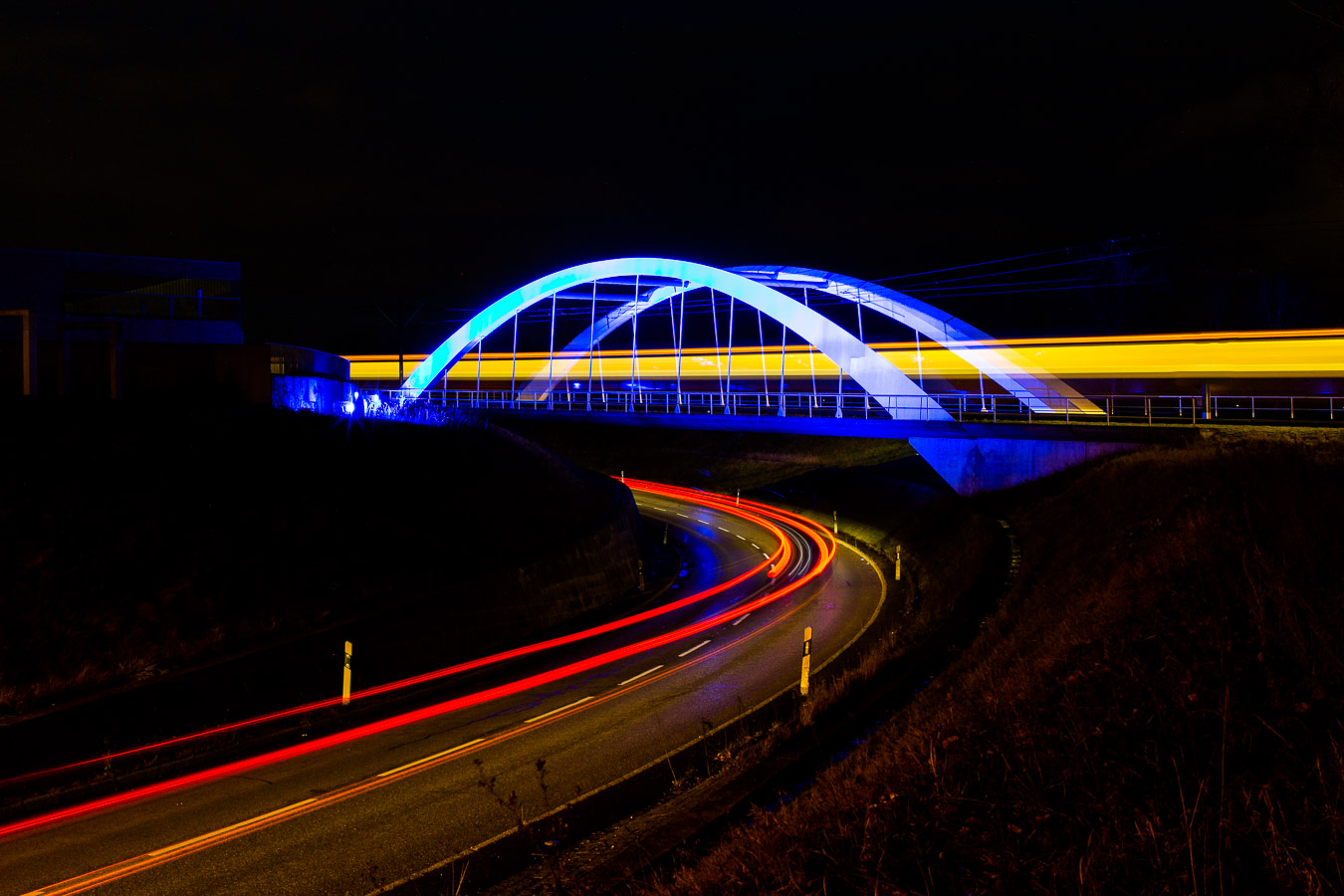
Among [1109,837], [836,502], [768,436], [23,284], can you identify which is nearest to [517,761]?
[1109,837]

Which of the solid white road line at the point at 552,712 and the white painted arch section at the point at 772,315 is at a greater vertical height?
the white painted arch section at the point at 772,315

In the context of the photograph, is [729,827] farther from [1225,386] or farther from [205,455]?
[1225,386]

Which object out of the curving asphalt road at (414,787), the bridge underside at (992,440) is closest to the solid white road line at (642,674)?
the curving asphalt road at (414,787)

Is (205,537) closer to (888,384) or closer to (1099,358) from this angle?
(888,384)

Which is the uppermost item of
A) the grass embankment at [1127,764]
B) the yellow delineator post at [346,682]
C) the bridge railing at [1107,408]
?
the bridge railing at [1107,408]

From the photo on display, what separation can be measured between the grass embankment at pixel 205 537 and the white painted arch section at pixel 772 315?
1375cm

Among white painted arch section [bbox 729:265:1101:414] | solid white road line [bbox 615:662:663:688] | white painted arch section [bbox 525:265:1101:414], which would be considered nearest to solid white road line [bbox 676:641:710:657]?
solid white road line [bbox 615:662:663:688]

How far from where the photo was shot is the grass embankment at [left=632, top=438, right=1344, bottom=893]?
4.79 meters

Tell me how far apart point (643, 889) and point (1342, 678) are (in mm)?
5165

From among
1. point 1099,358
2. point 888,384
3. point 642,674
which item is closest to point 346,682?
point 642,674

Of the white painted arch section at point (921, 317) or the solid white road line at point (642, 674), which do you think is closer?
the solid white road line at point (642, 674)

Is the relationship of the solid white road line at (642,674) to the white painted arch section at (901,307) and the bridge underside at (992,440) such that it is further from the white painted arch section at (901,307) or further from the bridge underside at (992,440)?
the white painted arch section at (901,307)

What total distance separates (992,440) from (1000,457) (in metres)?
0.62

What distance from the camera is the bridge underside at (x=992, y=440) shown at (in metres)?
25.8
